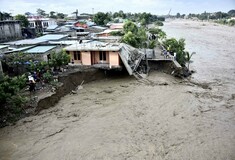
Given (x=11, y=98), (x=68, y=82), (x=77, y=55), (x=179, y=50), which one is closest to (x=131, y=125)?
(x=11, y=98)

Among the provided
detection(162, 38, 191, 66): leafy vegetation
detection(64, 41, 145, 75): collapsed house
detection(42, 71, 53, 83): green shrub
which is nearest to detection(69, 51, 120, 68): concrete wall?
detection(64, 41, 145, 75): collapsed house

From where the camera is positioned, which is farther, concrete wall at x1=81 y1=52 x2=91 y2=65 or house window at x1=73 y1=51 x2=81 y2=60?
house window at x1=73 y1=51 x2=81 y2=60

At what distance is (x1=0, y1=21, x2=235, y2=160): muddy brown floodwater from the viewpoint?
35.4 feet

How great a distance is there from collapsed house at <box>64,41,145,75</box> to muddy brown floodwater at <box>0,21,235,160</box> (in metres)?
1.42

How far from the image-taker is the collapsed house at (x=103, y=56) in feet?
64.6

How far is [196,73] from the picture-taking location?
82.4 ft

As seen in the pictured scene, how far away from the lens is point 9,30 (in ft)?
94.0

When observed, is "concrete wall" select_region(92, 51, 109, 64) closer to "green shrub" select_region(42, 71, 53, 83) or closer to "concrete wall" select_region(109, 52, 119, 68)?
"concrete wall" select_region(109, 52, 119, 68)

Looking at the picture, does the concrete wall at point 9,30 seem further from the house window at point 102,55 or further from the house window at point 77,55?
the house window at point 102,55

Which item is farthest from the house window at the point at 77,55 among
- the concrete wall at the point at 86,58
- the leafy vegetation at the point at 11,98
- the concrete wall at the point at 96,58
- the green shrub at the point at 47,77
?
the leafy vegetation at the point at 11,98

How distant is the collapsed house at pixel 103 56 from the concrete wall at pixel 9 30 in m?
12.0

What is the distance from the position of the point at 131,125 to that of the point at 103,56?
9001mm

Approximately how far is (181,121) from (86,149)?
6.24 meters

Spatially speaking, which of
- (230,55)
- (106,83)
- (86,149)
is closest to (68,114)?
(86,149)
